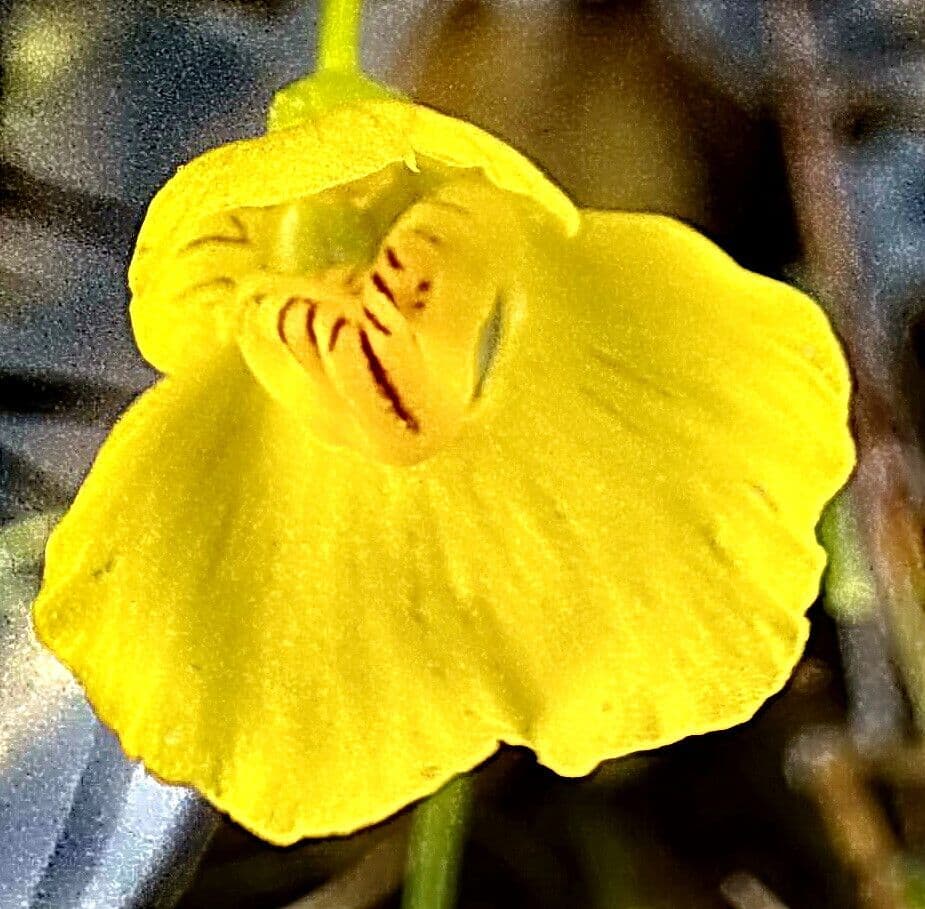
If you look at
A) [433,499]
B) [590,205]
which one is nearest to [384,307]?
[433,499]

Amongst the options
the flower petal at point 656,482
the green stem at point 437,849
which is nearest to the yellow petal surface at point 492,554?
the flower petal at point 656,482

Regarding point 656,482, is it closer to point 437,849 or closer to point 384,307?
point 384,307

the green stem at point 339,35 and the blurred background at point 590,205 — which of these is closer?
the green stem at point 339,35

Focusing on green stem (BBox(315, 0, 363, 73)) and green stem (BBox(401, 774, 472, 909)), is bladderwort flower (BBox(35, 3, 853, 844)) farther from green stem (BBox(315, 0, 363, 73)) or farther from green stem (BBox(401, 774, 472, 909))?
green stem (BBox(401, 774, 472, 909))

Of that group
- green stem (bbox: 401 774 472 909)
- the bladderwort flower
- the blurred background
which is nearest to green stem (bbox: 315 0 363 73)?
the bladderwort flower

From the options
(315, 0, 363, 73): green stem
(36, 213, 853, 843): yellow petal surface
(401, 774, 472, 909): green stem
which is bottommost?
(401, 774, 472, 909): green stem

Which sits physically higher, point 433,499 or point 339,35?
point 339,35

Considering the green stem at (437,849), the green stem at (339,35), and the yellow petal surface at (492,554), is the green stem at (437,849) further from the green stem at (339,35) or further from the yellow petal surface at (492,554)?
the green stem at (339,35)

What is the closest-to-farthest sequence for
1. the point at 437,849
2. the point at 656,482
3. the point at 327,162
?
the point at 327,162 → the point at 656,482 → the point at 437,849

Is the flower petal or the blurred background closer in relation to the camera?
the flower petal
